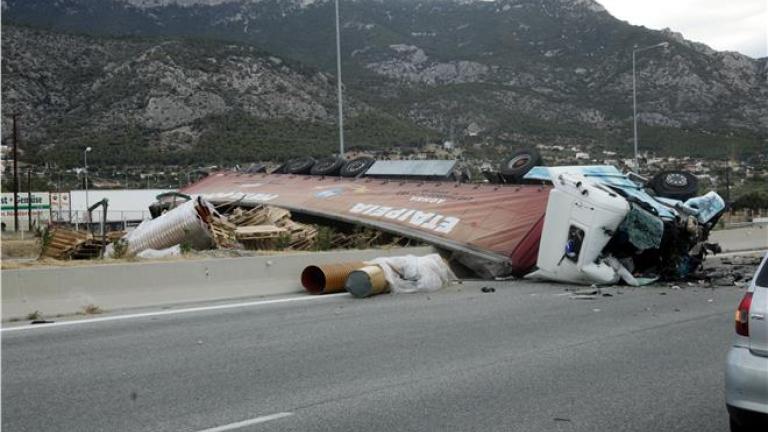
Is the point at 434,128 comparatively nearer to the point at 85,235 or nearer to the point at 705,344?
the point at 85,235

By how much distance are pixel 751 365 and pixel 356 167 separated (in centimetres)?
2379

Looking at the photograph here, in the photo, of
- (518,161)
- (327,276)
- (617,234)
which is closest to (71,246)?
(327,276)

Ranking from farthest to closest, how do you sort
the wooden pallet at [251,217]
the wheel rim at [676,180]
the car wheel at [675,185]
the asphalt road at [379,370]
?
the wooden pallet at [251,217] < the wheel rim at [676,180] < the car wheel at [675,185] < the asphalt road at [379,370]

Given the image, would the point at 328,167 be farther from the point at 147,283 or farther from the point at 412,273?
the point at 147,283

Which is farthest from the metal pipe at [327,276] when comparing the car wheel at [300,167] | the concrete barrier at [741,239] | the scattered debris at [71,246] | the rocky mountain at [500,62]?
the rocky mountain at [500,62]

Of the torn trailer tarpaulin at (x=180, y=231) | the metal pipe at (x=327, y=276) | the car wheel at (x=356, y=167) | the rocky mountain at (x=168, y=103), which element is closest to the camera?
the metal pipe at (x=327, y=276)

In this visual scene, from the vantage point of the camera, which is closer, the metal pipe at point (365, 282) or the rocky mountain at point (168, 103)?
the metal pipe at point (365, 282)

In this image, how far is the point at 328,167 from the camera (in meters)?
29.3

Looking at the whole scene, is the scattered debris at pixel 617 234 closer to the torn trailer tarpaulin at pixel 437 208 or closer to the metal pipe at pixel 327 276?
the torn trailer tarpaulin at pixel 437 208

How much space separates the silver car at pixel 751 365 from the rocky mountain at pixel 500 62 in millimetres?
66557

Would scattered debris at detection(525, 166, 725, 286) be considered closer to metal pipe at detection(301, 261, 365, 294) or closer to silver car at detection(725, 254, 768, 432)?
metal pipe at detection(301, 261, 365, 294)

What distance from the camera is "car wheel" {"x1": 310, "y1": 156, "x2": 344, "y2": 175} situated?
29.1m

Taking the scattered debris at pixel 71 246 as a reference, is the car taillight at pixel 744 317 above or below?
above

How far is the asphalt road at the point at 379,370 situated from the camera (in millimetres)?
6566
